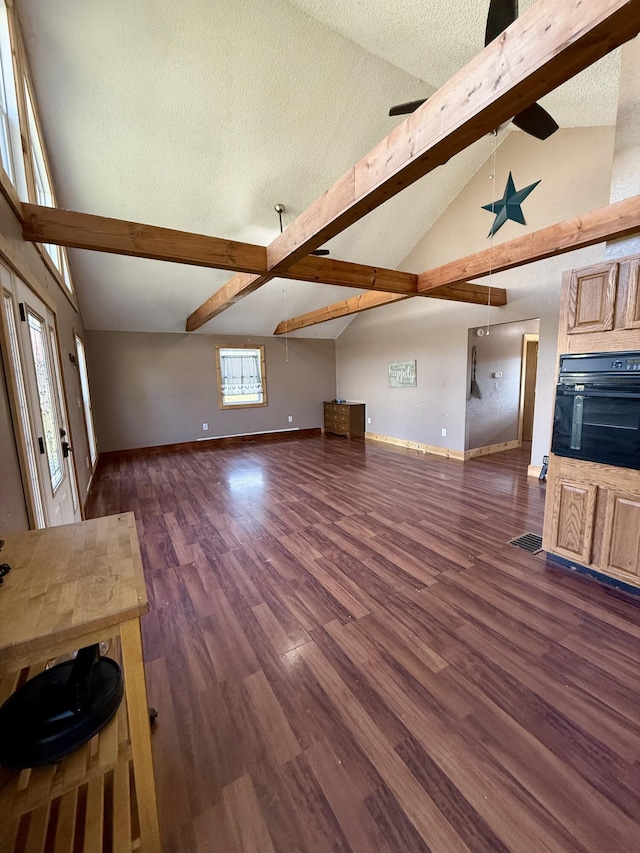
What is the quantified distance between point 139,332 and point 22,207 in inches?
177

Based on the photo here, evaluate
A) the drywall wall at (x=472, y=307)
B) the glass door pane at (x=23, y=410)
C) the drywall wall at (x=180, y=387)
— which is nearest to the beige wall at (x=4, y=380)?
the glass door pane at (x=23, y=410)

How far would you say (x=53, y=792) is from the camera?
89 cm

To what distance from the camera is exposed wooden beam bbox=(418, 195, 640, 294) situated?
241 cm

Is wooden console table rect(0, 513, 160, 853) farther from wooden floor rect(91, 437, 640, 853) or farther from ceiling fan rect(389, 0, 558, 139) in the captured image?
ceiling fan rect(389, 0, 558, 139)

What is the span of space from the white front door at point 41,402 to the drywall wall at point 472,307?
15.3 feet

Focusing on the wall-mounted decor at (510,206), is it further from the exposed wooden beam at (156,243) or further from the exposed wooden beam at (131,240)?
the exposed wooden beam at (131,240)

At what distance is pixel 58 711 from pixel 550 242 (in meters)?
4.24

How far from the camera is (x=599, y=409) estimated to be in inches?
87.5

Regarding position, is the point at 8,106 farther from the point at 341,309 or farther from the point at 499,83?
the point at 341,309

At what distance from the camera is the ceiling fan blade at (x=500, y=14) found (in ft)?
5.63

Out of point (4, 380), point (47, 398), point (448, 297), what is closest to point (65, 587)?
point (4, 380)

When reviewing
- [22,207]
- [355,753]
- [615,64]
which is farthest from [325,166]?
[355,753]

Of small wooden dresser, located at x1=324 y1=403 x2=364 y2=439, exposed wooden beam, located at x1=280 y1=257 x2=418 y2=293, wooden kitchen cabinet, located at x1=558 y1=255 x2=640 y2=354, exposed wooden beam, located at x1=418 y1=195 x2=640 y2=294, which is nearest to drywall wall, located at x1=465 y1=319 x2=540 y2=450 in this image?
exposed wooden beam, located at x1=418 y1=195 x2=640 y2=294

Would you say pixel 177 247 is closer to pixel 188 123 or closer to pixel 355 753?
pixel 188 123
